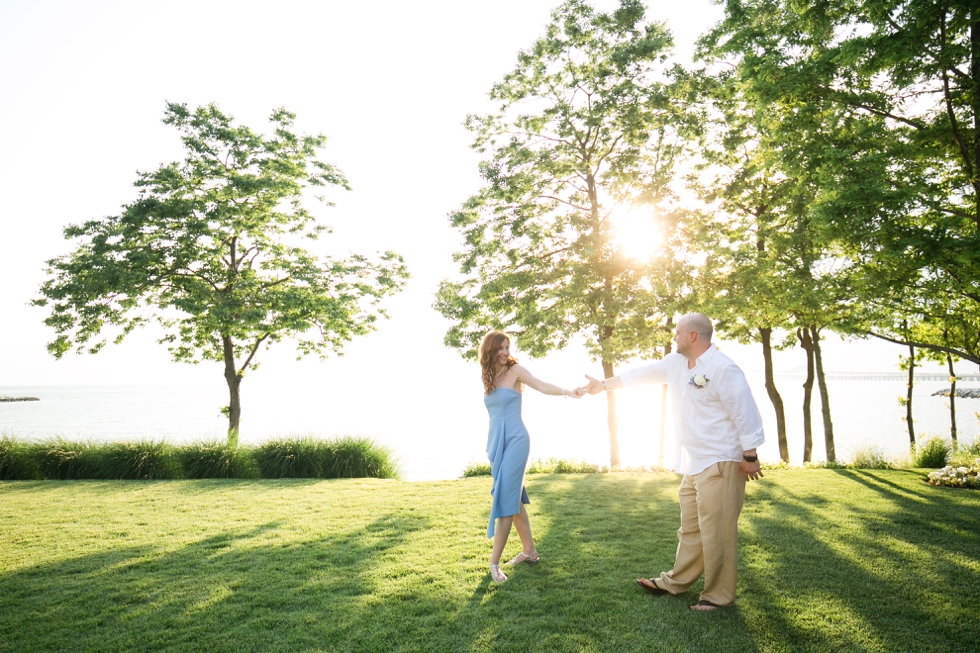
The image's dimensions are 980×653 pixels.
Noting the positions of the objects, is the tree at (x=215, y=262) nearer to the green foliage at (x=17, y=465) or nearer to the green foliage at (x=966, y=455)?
the green foliage at (x=17, y=465)

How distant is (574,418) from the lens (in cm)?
4922

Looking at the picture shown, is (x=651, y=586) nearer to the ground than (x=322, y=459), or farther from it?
farther from it

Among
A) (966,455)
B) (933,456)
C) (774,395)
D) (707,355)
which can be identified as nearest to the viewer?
(707,355)

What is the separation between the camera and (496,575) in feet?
17.3

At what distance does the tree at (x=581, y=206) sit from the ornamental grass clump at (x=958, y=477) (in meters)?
6.72

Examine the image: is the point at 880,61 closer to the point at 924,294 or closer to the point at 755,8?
the point at 755,8

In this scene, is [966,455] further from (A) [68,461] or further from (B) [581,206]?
(A) [68,461]

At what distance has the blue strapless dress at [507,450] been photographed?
5371 mm

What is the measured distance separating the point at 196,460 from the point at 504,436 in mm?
11637

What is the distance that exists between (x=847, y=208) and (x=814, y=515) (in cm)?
504

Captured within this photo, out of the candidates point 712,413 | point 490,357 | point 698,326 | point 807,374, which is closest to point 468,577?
point 490,357

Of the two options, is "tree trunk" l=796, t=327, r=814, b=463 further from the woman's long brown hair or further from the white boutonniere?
the woman's long brown hair

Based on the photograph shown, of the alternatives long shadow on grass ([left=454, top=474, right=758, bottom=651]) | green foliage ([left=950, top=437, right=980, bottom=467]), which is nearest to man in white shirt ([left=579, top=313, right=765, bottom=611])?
long shadow on grass ([left=454, top=474, right=758, bottom=651])

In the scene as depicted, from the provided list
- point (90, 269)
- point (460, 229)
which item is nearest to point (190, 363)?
point (90, 269)
